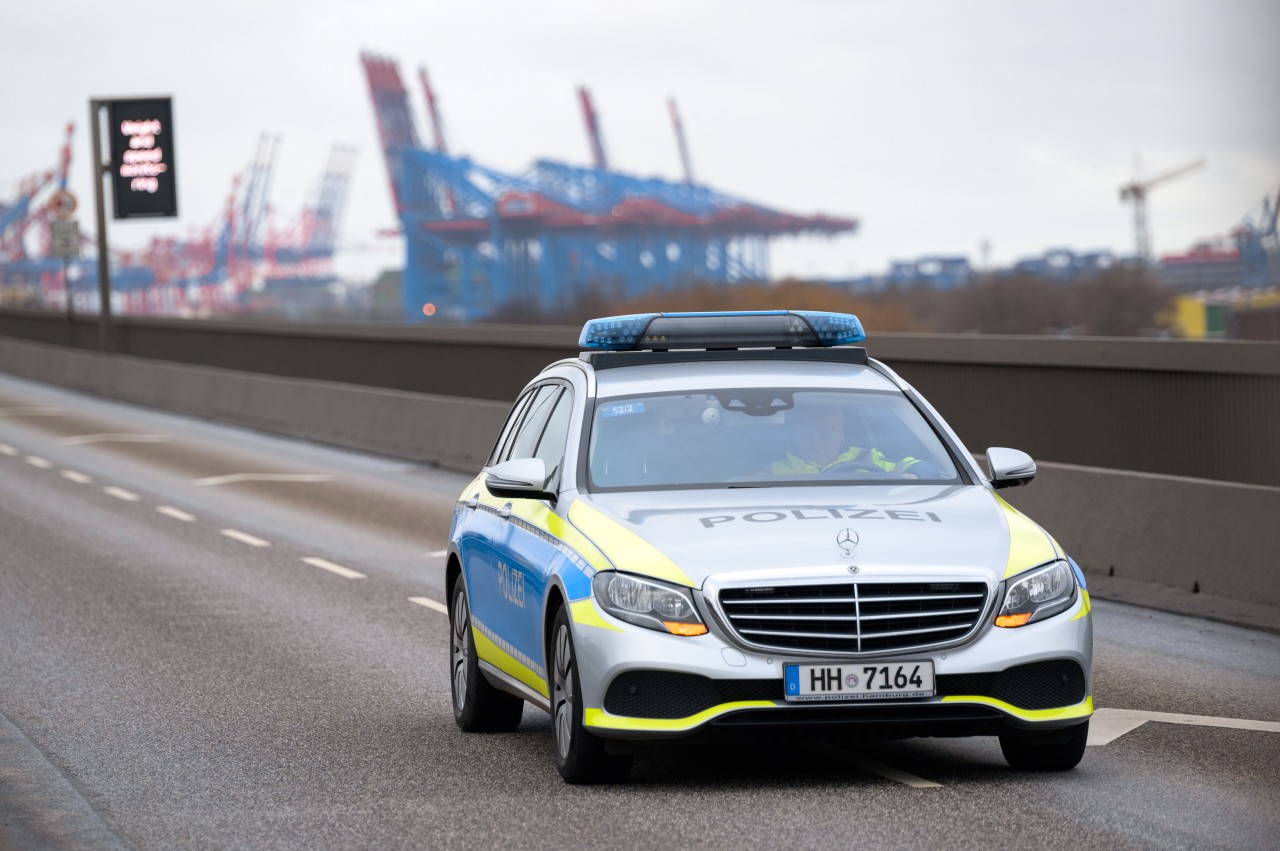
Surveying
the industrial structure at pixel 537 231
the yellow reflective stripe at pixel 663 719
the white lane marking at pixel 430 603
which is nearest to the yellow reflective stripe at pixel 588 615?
the yellow reflective stripe at pixel 663 719

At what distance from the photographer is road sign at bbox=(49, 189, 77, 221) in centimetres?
4994

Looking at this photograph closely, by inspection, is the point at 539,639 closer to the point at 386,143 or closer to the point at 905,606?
the point at 905,606

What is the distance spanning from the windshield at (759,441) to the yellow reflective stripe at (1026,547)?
0.56 meters

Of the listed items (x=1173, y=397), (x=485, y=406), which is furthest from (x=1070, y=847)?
(x=485, y=406)

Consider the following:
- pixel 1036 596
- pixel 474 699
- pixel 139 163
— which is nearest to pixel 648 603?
pixel 1036 596

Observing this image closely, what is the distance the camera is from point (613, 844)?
19.2 ft

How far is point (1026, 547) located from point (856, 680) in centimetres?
76

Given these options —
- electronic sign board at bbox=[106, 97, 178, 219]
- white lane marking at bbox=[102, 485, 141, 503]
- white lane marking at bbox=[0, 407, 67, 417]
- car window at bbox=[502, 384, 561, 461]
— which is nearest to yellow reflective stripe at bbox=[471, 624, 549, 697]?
car window at bbox=[502, 384, 561, 461]

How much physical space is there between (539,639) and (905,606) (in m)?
1.31

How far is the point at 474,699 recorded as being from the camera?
799cm

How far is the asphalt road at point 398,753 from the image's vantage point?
6105 millimetres

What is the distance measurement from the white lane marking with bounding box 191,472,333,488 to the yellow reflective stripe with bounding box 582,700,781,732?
638 inches

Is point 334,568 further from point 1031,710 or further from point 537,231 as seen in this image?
point 537,231

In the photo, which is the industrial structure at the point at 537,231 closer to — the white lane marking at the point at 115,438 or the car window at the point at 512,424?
the white lane marking at the point at 115,438
